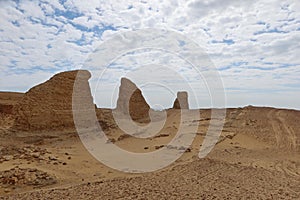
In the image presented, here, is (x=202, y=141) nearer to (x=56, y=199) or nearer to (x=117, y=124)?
(x=117, y=124)

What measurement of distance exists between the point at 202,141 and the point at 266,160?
3.38 meters

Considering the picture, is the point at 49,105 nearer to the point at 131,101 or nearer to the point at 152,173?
the point at 152,173

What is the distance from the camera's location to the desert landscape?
6.20 meters

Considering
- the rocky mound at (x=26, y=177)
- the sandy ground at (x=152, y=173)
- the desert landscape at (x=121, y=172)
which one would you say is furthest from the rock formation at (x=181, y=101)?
the rocky mound at (x=26, y=177)

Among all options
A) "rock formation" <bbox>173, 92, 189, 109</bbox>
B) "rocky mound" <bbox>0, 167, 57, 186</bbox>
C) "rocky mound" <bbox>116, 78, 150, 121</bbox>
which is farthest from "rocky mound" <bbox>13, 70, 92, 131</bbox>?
"rock formation" <bbox>173, 92, 189, 109</bbox>

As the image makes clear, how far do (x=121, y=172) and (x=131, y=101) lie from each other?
13637 mm

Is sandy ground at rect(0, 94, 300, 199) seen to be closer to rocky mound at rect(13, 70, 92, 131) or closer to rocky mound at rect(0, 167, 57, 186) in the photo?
rocky mound at rect(0, 167, 57, 186)

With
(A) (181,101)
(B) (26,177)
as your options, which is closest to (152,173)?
(B) (26,177)

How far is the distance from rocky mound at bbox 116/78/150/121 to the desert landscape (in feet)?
15.2

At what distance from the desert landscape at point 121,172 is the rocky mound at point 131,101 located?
4.63 metres

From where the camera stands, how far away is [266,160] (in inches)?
427

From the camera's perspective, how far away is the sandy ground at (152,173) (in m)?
6.05

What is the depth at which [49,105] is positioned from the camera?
44.2ft

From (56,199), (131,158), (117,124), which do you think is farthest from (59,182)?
(117,124)
